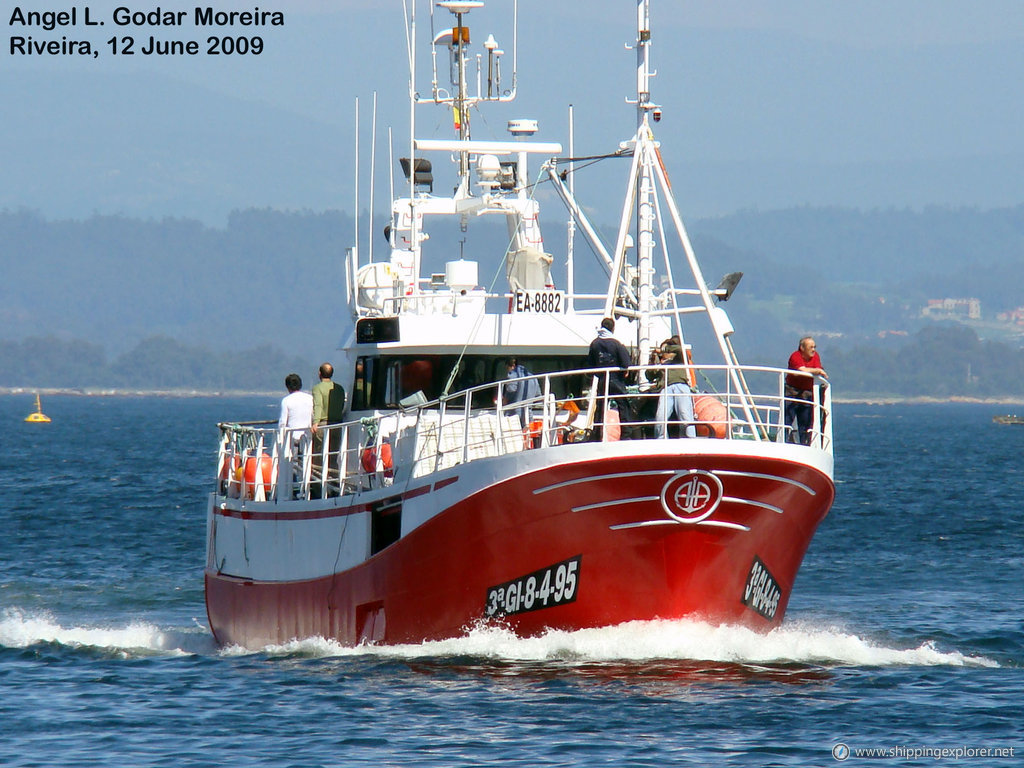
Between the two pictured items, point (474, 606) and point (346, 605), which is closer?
point (474, 606)

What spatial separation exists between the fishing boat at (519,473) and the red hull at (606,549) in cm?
2

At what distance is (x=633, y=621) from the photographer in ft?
57.9

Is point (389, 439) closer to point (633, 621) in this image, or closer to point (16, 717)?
point (633, 621)

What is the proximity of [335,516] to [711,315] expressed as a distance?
516 centimetres

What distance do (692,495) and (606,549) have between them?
1085 millimetres

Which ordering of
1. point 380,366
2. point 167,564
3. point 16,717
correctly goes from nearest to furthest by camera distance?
point 16,717
point 380,366
point 167,564

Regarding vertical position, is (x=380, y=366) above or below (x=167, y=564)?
above

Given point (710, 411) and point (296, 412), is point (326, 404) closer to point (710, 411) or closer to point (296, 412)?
point (296, 412)

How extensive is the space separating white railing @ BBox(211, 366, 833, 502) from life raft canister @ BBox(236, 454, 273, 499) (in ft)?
0.04

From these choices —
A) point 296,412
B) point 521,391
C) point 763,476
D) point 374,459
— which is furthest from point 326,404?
point 763,476

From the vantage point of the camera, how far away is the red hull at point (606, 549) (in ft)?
55.8

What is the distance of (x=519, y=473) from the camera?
56.2ft

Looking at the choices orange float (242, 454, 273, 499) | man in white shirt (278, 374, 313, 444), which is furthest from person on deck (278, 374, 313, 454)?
orange float (242, 454, 273, 499)

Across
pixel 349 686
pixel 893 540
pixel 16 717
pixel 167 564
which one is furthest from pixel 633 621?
pixel 893 540
